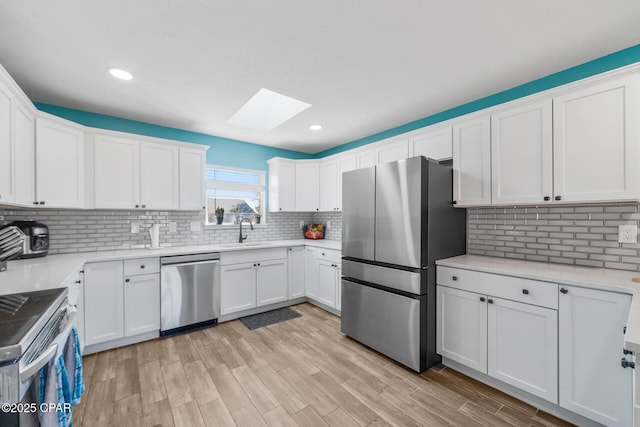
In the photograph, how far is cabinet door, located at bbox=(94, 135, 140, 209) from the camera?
2.84 m

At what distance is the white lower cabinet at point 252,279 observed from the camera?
10.9 feet

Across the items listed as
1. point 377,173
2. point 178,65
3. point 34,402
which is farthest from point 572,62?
point 34,402

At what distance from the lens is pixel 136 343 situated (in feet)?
9.14

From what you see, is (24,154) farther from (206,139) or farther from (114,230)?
(206,139)

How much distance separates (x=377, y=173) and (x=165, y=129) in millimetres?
2761

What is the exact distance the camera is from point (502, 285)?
197 cm

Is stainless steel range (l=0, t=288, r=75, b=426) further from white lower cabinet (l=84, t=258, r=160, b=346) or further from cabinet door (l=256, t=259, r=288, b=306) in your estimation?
cabinet door (l=256, t=259, r=288, b=306)

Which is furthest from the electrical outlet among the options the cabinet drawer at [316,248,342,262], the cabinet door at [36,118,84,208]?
the cabinet door at [36,118,84,208]

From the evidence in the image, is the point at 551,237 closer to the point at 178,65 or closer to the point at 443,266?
the point at 443,266

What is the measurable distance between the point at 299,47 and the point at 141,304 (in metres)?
2.85

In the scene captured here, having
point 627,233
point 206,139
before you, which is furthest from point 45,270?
point 627,233

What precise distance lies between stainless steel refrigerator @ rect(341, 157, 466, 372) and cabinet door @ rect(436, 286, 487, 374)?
0.07m

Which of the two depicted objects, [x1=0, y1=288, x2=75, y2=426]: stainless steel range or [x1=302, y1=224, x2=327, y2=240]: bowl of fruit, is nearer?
[x1=0, y1=288, x2=75, y2=426]: stainless steel range

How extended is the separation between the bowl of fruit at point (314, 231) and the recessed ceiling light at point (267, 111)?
5.88ft
